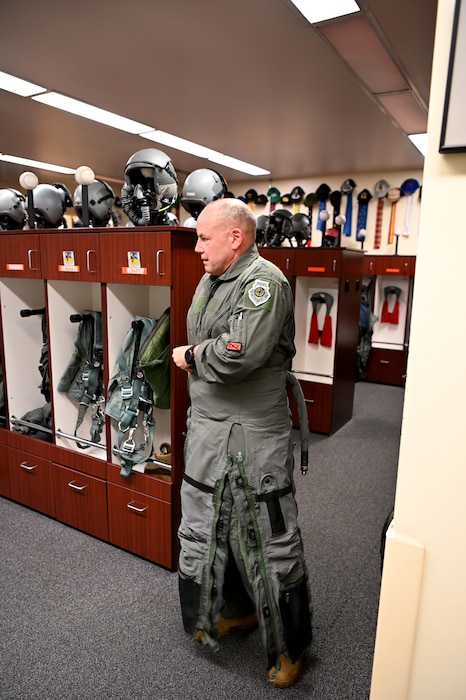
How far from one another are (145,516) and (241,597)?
72cm

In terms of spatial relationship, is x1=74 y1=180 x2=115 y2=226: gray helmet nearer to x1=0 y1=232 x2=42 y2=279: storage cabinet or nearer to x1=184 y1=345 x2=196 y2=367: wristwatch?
x1=0 y1=232 x2=42 y2=279: storage cabinet

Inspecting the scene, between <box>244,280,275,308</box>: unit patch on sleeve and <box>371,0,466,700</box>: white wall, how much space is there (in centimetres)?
86

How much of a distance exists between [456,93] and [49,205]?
2.87 meters

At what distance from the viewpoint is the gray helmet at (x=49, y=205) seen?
9.93 ft

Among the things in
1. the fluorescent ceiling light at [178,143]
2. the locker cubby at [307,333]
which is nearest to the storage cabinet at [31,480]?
the locker cubby at [307,333]

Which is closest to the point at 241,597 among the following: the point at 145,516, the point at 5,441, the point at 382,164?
the point at 145,516

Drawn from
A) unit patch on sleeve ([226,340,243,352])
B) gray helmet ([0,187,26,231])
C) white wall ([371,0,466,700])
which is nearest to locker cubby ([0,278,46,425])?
gray helmet ([0,187,26,231])

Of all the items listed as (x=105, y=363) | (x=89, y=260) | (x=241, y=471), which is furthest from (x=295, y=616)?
(x=89, y=260)

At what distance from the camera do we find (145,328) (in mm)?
2504

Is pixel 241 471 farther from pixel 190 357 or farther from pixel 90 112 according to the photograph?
pixel 90 112

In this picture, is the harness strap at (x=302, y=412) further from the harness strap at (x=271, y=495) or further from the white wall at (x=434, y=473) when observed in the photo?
the white wall at (x=434, y=473)

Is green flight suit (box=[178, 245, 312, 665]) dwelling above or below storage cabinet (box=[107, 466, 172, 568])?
above

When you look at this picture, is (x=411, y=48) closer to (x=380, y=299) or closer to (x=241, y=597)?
(x=241, y=597)

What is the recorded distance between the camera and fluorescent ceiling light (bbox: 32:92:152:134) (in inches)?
171
